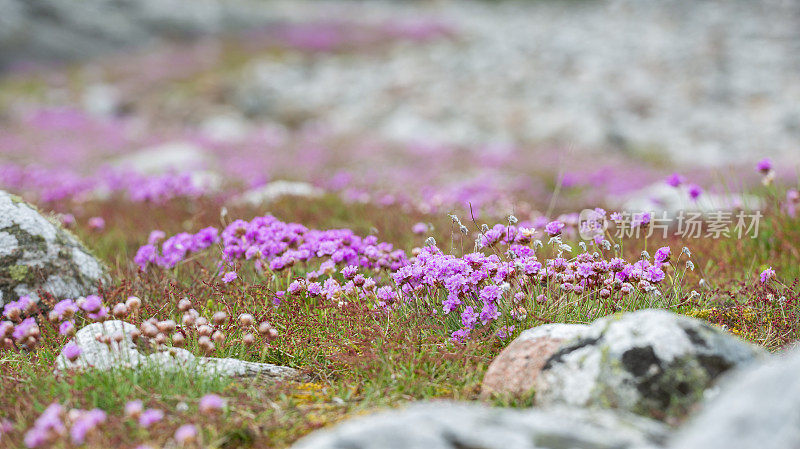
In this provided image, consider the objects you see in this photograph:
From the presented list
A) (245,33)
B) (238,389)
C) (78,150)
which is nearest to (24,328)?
(238,389)

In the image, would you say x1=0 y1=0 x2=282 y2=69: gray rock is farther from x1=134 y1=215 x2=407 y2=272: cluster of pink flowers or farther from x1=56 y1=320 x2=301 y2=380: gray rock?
x1=56 y1=320 x2=301 y2=380: gray rock

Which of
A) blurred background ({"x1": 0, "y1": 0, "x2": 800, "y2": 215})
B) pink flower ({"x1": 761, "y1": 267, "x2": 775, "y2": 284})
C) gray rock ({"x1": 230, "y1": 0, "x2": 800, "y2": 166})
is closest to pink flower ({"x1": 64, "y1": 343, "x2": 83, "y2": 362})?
pink flower ({"x1": 761, "y1": 267, "x2": 775, "y2": 284})

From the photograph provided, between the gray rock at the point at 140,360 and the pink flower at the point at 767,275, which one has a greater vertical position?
the pink flower at the point at 767,275

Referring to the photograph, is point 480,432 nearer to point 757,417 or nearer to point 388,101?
point 757,417

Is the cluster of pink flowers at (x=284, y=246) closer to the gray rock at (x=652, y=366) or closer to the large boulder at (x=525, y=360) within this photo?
the large boulder at (x=525, y=360)

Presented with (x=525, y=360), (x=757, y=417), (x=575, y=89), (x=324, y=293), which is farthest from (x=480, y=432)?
(x=575, y=89)

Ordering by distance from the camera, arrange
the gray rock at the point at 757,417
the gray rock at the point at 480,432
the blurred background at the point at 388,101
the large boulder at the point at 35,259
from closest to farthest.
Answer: the gray rock at the point at 757,417 < the gray rock at the point at 480,432 < the large boulder at the point at 35,259 < the blurred background at the point at 388,101

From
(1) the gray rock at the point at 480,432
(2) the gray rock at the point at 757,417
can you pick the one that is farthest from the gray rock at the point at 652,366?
(2) the gray rock at the point at 757,417
